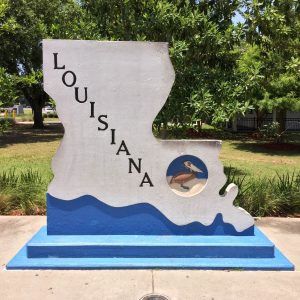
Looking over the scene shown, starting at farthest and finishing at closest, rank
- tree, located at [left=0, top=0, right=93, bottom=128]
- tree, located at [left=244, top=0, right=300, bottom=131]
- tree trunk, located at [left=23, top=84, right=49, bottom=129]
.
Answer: tree trunk, located at [left=23, top=84, right=49, bottom=129], tree, located at [left=0, top=0, right=93, bottom=128], tree, located at [left=244, top=0, right=300, bottom=131]

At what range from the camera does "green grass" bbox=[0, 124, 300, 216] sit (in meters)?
7.75

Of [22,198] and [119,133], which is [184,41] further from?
[22,198]

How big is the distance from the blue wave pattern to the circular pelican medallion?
41 cm

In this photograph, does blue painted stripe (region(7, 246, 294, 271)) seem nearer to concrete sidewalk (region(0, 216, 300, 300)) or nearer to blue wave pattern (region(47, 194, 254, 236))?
concrete sidewalk (region(0, 216, 300, 300))

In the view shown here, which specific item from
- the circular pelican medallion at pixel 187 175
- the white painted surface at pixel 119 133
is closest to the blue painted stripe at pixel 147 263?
the white painted surface at pixel 119 133

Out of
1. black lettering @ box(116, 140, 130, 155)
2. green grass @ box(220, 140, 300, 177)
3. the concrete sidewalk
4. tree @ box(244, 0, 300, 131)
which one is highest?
tree @ box(244, 0, 300, 131)

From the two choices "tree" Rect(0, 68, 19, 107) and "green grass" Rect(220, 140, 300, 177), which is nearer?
"tree" Rect(0, 68, 19, 107)

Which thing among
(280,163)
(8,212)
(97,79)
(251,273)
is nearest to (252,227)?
(251,273)

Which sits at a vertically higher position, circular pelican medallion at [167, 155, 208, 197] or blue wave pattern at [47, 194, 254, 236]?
circular pelican medallion at [167, 155, 208, 197]

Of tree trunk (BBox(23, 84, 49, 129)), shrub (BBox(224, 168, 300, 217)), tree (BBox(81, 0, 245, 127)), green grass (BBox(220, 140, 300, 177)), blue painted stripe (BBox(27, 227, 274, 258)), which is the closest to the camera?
blue painted stripe (BBox(27, 227, 274, 258))

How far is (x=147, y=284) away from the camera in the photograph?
15.2 feet

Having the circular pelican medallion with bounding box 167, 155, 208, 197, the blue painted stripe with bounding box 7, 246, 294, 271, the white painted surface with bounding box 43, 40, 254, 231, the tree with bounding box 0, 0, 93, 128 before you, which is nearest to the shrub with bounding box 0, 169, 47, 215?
the white painted surface with bounding box 43, 40, 254, 231

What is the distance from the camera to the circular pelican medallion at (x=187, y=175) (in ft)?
18.6

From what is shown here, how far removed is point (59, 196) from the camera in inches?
221
